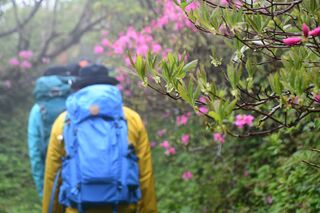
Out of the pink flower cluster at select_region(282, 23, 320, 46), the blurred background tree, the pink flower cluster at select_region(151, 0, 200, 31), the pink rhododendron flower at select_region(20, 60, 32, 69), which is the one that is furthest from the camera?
the pink rhododendron flower at select_region(20, 60, 32, 69)

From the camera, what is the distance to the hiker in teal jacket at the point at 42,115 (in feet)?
15.5

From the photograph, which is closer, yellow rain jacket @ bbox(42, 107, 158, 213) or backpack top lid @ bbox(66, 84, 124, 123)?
backpack top lid @ bbox(66, 84, 124, 123)

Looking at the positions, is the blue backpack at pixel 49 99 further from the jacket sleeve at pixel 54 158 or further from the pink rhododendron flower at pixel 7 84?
the pink rhododendron flower at pixel 7 84

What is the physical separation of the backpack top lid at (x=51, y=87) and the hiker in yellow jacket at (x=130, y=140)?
1.32 m

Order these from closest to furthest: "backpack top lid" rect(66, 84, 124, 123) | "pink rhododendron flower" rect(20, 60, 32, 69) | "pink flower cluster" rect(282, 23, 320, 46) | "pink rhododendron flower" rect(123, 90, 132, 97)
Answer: "pink flower cluster" rect(282, 23, 320, 46) < "backpack top lid" rect(66, 84, 124, 123) < "pink rhododendron flower" rect(123, 90, 132, 97) < "pink rhododendron flower" rect(20, 60, 32, 69)

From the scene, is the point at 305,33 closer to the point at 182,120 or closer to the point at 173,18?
the point at 182,120

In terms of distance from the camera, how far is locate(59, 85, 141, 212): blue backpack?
3.26 meters

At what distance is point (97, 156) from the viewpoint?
3277 mm

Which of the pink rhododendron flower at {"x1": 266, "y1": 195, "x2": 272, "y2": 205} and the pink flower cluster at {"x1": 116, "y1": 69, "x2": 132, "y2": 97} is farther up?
the pink flower cluster at {"x1": 116, "y1": 69, "x2": 132, "y2": 97}

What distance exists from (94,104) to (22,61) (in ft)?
26.8

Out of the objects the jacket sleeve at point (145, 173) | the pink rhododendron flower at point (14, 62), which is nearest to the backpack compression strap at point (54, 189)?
the jacket sleeve at point (145, 173)

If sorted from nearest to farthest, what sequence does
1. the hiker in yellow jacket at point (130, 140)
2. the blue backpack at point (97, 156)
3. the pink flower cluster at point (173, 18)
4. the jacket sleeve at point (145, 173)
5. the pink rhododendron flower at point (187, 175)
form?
the blue backpack at point (97, 156) < the hiker in yellow jacket at point (130, 140) < the jacket sleeve at point (145, 173) < the pink flower cluster at point (173, 18) < the pink rhododendron flower at point (187, 175)

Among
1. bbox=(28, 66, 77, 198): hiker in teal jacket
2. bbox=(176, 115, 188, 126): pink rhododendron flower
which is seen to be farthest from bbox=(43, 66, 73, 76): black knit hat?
bbox=(176, 115, 188, 126): pink rhododendron flower

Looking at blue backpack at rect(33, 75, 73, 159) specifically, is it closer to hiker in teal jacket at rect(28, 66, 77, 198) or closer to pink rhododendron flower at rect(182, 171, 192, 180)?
hiker in teal jacket at rect(28, 66, 77, 198)
